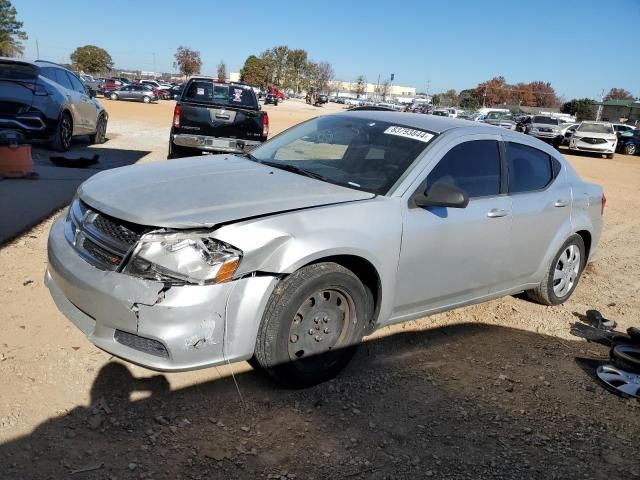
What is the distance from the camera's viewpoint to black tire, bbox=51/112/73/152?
35.8 feet

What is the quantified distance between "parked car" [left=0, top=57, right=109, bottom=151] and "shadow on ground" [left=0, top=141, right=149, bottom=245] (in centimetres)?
52

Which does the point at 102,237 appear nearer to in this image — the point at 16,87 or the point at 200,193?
the point at 200,193

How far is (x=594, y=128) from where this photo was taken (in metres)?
27.8

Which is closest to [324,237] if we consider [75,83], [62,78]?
[62,78]

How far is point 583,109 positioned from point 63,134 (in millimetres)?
74999

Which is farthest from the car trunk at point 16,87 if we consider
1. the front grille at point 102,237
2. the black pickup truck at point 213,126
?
the front grille at point 102,237

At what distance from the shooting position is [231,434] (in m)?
2.96

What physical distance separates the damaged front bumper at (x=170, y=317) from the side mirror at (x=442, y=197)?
1240mm

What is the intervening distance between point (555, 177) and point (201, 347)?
3.60 metres

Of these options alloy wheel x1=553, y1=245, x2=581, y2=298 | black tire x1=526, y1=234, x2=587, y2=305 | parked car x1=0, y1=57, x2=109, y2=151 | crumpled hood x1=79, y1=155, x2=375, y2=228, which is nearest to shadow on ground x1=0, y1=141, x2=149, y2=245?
parked car x1=0, y1=57, x2=109, y2=151

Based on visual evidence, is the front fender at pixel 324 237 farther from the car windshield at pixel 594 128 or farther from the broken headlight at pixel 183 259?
the car windshield at pixel 594 128

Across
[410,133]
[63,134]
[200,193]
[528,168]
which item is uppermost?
[410,133]

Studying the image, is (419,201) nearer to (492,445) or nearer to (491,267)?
(491,267)

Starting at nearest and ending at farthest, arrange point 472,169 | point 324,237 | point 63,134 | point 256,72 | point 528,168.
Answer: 1. point 324,237
2. point 472,169
3. point 528,168
4. point 63,134
5. point 256,72
